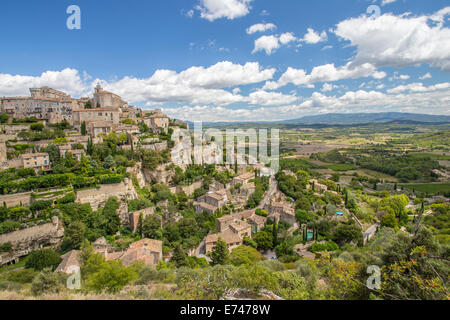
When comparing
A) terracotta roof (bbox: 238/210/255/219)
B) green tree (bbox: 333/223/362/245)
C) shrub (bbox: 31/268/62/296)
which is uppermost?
shrub (bbox: 31/268/62/296)

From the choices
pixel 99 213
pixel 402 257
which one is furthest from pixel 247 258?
pixel 99 213

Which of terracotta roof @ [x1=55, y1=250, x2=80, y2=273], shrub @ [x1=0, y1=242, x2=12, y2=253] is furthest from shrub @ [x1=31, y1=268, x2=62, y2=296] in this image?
shrub @ [x1=0, y1=242, x2=12, y2=253]

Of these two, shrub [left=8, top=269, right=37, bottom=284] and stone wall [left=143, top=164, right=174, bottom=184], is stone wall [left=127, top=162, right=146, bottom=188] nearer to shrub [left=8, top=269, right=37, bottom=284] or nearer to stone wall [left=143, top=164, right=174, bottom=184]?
stone wall [left=143, top=164, right=174, bottom=184]

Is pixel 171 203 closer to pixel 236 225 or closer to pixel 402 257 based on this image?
pixel 236 225

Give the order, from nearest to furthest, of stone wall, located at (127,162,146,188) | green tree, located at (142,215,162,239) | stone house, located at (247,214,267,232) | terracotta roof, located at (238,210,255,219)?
green tree, located at (142,215,162,239), stone wall, located at (127,162,146,188), stone house, located at (247,214,267,232), terracotta roof, located at (238,210,255,219)

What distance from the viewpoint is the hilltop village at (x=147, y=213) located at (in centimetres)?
1152

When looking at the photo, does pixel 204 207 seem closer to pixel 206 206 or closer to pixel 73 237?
pixel 206 206

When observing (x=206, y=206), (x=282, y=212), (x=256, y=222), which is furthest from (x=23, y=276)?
(x=282, y=212)

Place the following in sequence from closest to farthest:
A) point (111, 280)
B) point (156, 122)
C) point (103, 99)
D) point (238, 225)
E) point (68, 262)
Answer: point (111, 280) < point (68, 262) < point (238, 225) < point (103, 99) < point (156, 122)

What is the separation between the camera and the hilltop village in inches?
454

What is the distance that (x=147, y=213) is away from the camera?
21.3 metres

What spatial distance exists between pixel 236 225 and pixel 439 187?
56720 mm

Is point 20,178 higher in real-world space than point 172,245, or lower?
higher
